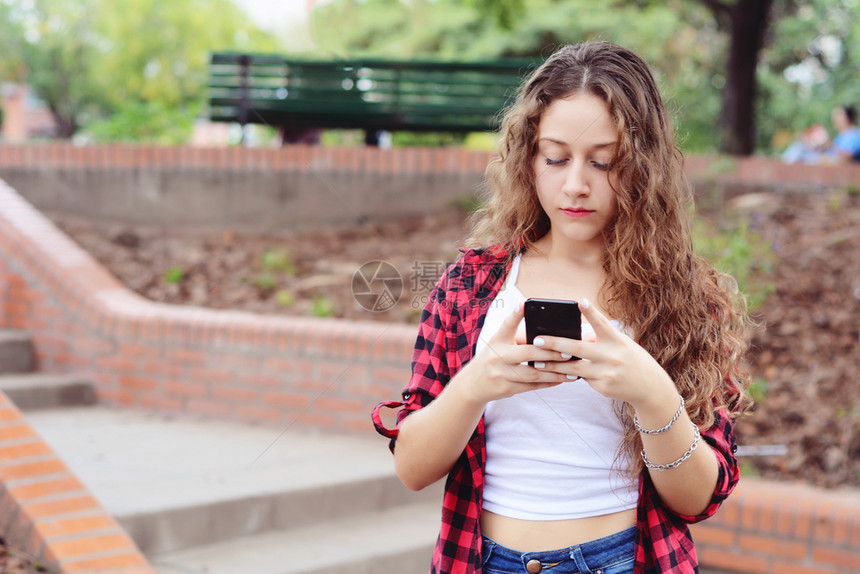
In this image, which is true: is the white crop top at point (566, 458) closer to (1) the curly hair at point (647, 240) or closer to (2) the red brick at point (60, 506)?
(1) the curly hair at point (647, 240)

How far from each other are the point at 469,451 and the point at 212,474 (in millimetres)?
2394

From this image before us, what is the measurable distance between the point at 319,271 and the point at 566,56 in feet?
13.3

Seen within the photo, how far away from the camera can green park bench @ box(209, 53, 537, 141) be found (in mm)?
6629

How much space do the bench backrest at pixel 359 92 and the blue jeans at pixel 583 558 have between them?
5423mm

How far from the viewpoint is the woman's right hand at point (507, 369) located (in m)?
1.30

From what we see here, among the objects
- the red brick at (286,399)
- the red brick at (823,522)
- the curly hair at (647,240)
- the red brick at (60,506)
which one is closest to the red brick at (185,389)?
the red brick at (286,399)

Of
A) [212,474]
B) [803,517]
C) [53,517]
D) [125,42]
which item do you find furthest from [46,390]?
[125,42]

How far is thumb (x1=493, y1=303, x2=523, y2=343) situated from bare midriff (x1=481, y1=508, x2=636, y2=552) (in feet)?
1.23

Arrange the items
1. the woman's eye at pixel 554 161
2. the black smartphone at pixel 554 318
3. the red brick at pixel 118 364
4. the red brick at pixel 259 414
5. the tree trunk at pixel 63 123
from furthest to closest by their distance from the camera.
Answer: the tree trunk at pixel 63 123
the red brick at pixel 118 364
the red brick at pixel 259 414
the woman's eye at pixel 554 161
the black smartphone at pixel 554 318

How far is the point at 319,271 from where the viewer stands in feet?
17.9

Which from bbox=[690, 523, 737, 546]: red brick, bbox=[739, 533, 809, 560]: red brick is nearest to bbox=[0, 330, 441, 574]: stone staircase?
bbox=[690, 523, 737, 546]: red brick

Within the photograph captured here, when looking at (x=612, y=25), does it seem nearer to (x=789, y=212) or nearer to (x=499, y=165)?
(x=789, y=212)

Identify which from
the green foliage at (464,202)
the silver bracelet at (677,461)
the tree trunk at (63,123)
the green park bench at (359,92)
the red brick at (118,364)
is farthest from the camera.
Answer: the tree trunk at (63,123)

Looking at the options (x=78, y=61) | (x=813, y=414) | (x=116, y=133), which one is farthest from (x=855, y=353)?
(x=78, y=61)
